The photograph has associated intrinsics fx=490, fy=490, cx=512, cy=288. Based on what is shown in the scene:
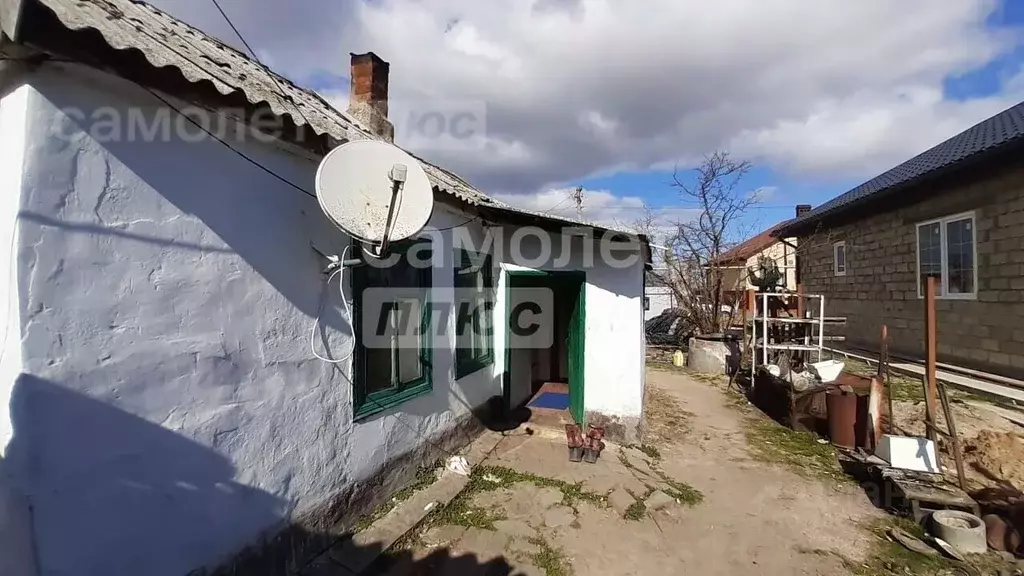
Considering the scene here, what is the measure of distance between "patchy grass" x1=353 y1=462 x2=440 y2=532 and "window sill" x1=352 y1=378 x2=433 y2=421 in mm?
808

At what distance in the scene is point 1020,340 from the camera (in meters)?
8.09

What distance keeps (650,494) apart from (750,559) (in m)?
1.22

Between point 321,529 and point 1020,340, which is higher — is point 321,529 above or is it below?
below

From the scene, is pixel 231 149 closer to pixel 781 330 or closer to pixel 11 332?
pixel 11 332

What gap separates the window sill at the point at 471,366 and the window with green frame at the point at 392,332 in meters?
0.75

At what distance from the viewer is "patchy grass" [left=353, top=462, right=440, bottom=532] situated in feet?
13.5

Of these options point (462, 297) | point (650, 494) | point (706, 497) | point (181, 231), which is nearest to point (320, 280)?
point (181, 231)

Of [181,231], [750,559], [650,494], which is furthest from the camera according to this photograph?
[650,494]

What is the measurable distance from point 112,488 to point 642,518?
4.14m

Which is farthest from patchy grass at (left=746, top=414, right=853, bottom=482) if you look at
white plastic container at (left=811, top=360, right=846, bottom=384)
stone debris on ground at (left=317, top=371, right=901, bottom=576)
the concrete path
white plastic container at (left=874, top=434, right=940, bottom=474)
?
the concrete path

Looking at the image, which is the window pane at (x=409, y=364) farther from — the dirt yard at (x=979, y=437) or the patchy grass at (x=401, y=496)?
the dirt yard at (x=979, y=437)

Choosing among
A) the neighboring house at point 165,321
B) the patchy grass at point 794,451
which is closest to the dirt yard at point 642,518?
the patchy grass at point 794,451

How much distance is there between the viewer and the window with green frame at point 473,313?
5.81m

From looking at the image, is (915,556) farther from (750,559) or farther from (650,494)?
(650,494)
